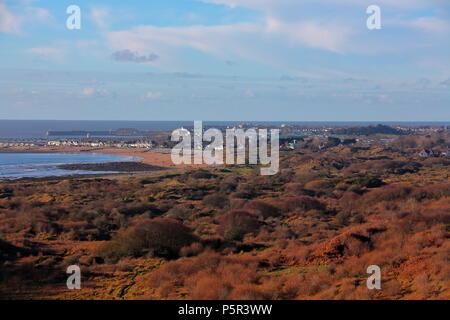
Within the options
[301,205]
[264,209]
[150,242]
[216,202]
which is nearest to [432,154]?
[216,202]

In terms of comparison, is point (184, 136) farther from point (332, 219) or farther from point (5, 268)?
point (5, 268)

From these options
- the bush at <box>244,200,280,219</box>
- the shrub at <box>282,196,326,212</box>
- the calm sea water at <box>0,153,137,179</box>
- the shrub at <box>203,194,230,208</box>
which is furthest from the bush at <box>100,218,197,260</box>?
the calm sea water at <box>0,153,137,179</box>

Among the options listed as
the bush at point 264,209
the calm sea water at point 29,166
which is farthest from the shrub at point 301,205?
the calm sea water at point 29,166

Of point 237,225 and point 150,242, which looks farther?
point 237,225

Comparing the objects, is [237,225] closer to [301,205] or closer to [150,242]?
[150,242]

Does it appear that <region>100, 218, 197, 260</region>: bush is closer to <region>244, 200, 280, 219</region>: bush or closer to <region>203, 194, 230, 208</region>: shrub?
<region>244, 200, 280, 219</region>: bush

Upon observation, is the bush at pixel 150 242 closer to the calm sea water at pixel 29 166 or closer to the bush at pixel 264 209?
the bush at pixel 264 209

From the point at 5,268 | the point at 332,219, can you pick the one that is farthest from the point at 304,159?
the point at 5,268
